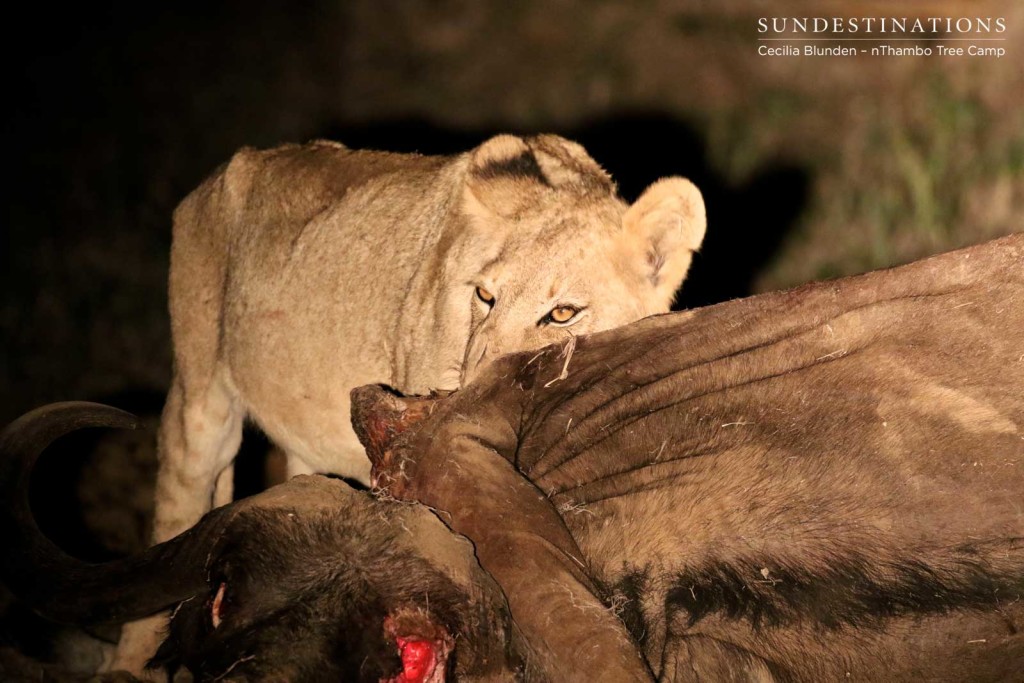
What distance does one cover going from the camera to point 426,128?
10.7 metres

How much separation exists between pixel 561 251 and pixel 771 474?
0.95 metres

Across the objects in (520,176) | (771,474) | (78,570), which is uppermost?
(520,176)

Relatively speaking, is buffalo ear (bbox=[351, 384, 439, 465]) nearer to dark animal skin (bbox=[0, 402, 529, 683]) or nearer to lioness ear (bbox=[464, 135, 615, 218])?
dark animal skin (bbox=[0, 402, 529, 683])

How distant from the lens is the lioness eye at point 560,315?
3.35 m

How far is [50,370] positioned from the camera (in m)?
7.14

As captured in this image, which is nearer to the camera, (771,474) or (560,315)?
(771,474)

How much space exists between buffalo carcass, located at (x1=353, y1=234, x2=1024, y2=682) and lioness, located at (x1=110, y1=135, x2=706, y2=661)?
13.5 inches

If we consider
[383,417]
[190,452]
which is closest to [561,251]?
[383,417]

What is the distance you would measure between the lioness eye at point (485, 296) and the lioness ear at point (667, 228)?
44cm

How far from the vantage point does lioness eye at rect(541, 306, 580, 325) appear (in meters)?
3.35

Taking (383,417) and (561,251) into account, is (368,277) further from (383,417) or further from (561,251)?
(383,417)

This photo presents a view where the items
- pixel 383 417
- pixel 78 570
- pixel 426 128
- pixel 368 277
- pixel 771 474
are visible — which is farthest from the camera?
pixel 426 128

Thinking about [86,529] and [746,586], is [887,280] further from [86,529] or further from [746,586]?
[86,529]

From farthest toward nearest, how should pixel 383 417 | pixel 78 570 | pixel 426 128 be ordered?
pixel 426 128 → pixel 383 417 → pixel 78 570
